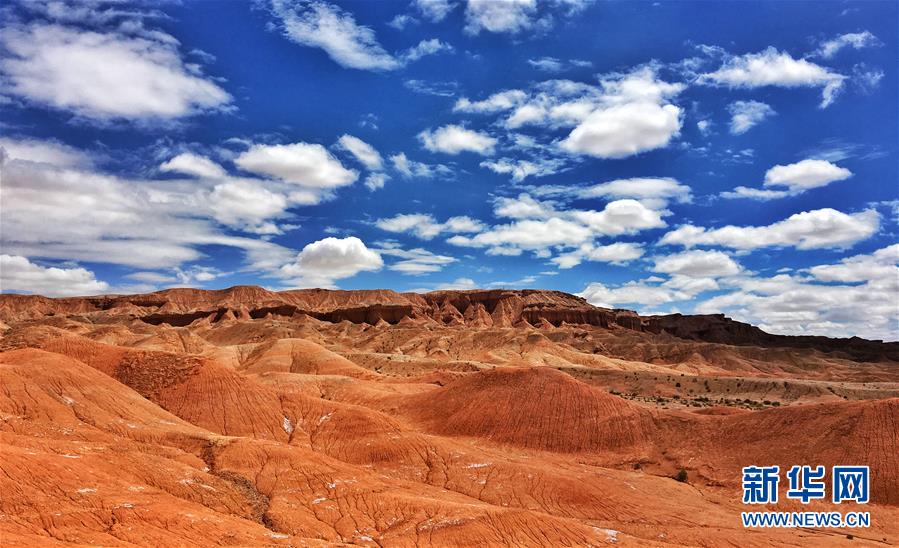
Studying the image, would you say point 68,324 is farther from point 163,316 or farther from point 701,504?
point 701,504

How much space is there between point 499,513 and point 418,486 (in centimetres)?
836

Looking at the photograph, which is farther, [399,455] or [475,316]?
[475,316]

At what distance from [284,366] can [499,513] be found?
65.4m

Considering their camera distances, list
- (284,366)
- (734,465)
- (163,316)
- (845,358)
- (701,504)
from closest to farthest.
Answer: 1. (701,504)
2. (734,465)
3. (284,366)
4. (845,358)
5. (163,316)

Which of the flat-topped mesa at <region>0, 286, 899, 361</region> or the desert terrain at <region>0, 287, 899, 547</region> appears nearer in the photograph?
the desert terrain at <region>0, 287, 899, 547</region>

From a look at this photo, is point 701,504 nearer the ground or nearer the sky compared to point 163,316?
nearer the ground

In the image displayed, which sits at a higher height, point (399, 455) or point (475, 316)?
point (475, 316)

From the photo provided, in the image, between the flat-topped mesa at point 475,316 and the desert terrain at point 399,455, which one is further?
the flat-topped mesa at point 475,316

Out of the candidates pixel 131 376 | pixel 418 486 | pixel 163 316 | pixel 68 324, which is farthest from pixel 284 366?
pixel 163 316

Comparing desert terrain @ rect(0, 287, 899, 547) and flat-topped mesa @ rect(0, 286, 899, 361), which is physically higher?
flat-topped mesa @ rect(0, 286, 899, 361)

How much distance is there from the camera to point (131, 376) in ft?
164

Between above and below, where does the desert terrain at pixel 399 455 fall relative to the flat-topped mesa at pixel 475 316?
below

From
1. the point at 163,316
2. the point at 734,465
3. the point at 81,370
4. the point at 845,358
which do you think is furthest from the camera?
the point at 163,316

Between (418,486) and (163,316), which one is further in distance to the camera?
(163,316)
